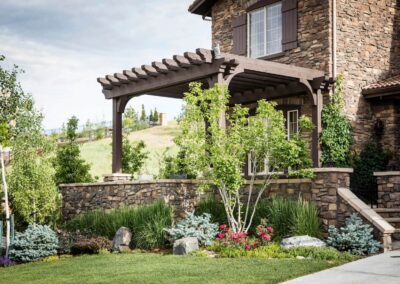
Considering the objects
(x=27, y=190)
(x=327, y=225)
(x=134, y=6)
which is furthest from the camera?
(x=134, y=6)

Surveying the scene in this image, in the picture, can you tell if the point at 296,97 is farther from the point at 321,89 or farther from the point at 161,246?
the point at 161,246

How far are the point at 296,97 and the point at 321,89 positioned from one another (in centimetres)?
105

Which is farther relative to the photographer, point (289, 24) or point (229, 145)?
point (289, 24)

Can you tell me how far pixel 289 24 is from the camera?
57.1ft

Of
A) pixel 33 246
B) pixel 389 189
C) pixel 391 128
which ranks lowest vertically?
pixel 33 246

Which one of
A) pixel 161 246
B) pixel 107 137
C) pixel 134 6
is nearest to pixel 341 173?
pixel 161 246

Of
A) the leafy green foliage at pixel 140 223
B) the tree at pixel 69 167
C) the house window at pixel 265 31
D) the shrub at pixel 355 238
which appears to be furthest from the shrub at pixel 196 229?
the tree at pixel 69 167

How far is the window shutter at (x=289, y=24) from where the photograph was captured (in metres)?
17.3

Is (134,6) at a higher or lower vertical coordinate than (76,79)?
higher

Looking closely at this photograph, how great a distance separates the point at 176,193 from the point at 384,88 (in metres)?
6.47

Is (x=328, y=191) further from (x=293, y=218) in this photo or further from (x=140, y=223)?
(x=140, y=223)

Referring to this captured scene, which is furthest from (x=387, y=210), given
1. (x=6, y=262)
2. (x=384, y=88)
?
(x=6, y=262)

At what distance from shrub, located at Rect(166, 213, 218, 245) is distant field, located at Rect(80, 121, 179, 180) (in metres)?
19.0

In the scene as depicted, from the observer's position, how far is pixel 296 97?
17141 millimetres
